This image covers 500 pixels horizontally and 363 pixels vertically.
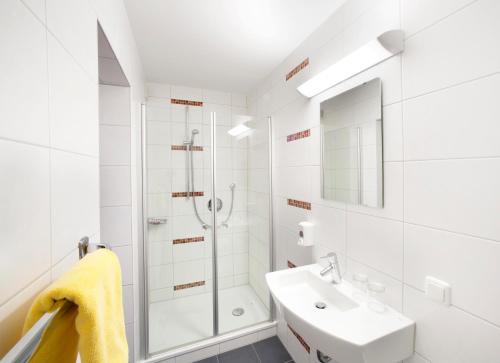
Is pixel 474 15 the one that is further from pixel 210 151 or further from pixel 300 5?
pixel 210 151

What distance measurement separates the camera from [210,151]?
191 cm

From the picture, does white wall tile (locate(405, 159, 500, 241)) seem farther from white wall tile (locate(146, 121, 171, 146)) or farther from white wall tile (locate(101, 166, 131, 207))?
white wall tile (locate(146, 121, 171, 146))

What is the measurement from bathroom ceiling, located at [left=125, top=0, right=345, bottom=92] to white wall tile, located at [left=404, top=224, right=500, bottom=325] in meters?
1.33

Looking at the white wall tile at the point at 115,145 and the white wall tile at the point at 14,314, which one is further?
the white wall tile at the point at 115,145

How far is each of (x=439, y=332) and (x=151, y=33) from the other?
2244mm

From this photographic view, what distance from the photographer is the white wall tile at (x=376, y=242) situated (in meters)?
0.99

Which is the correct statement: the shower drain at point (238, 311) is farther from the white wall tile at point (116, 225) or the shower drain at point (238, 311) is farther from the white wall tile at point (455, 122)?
the white wall tile at point (455, 122)

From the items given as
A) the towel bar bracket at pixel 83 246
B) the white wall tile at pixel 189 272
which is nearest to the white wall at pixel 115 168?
the white wall tile at pixel 189 272

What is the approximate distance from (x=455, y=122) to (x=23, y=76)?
1.20 metres

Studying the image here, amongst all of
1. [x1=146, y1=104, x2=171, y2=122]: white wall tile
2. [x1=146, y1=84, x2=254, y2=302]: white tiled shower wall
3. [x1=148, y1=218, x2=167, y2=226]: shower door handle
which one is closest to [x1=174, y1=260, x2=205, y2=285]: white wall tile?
[x1=146, y1=84, x2=254, y2=302]: white tiled shower wall

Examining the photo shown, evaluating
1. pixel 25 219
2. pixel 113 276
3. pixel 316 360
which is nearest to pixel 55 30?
pixel 25 219

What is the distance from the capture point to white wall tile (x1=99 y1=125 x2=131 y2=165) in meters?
1.37

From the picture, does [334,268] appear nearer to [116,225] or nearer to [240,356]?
[240,356]

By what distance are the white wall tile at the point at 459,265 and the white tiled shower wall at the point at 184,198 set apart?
1411 millimetres
